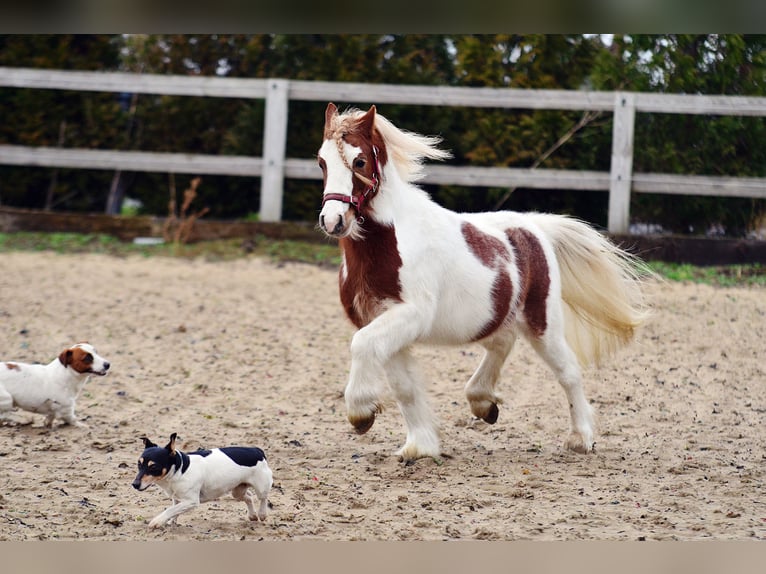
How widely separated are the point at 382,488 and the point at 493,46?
7968 millimetres

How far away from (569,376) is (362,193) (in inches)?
69.2

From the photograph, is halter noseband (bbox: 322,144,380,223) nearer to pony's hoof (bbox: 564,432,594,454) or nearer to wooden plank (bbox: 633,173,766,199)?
pony's hoof (bbox: 564,432,594,454)

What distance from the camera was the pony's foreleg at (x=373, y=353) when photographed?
15.6 ft

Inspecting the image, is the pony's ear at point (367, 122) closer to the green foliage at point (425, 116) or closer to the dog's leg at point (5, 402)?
the dog's leg at point (5, 402)

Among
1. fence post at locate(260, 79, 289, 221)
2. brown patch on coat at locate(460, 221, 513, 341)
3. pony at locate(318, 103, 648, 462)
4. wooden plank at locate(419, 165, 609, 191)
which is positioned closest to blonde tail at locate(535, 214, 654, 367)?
pony at locate(318, 103, 648, 462)

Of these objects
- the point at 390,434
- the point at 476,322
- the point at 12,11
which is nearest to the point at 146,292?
the point at 390,434

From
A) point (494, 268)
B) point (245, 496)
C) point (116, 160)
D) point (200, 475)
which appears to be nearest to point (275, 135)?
point (116, 160)

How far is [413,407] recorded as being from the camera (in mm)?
5223

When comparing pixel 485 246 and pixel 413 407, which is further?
pixel 485 246

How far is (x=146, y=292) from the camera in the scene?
912 centimetres

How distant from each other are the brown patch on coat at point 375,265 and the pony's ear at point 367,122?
1.52 feet

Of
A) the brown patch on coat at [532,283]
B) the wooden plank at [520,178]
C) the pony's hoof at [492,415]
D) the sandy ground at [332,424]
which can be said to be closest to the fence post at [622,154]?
the wooden plank at [520,178]

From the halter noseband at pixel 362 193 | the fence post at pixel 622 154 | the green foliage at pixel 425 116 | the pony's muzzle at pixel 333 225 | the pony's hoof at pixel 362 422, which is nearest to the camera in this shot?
the pony's muzzle at pixel 333 225

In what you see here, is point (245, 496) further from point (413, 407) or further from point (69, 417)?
point (69, 417)
